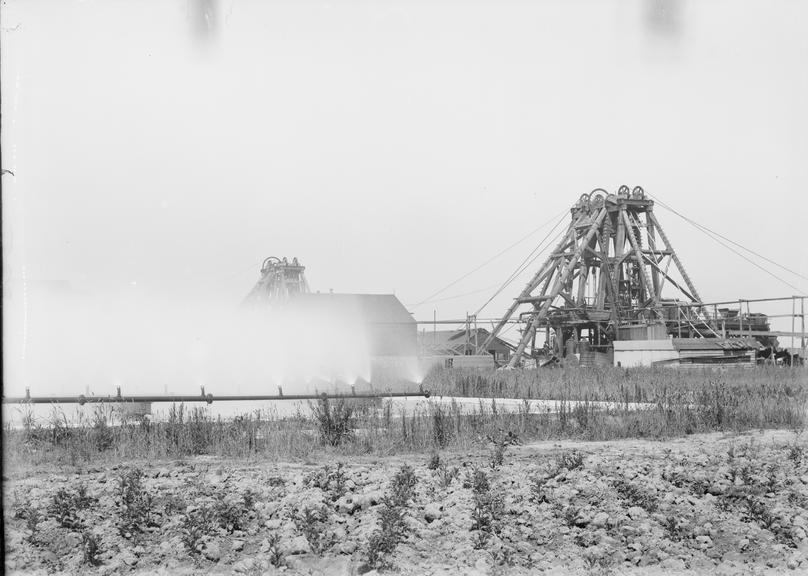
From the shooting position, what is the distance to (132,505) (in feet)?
25.8

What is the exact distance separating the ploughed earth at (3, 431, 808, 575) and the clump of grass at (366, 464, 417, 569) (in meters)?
0.02

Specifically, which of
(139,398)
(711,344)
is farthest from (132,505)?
(711,344)

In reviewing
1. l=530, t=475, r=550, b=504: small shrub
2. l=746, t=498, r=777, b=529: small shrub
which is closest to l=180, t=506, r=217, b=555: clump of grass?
l=530, t=475, r=550, b=504: small shrub

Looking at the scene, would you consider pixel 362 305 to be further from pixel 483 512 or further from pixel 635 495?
pixel 483 512

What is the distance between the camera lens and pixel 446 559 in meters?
7.02

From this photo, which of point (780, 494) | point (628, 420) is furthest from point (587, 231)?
point (780, 494)

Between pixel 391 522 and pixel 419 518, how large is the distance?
477mm

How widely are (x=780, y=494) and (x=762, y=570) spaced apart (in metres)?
2.00

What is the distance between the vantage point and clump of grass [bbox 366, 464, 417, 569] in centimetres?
688

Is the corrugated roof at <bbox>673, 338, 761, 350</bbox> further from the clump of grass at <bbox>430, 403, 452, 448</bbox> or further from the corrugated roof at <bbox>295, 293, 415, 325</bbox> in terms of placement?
the clump of grass at <bbox>430, 403, 452, 448</bbox>

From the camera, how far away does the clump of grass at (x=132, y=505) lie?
7.52m

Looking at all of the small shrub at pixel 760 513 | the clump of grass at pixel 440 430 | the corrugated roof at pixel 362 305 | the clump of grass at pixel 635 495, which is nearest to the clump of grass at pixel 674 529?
the clump of grass at pixel 635 495

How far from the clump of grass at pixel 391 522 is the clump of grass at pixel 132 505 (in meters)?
2.21

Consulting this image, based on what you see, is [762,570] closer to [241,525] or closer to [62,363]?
[241,525]
